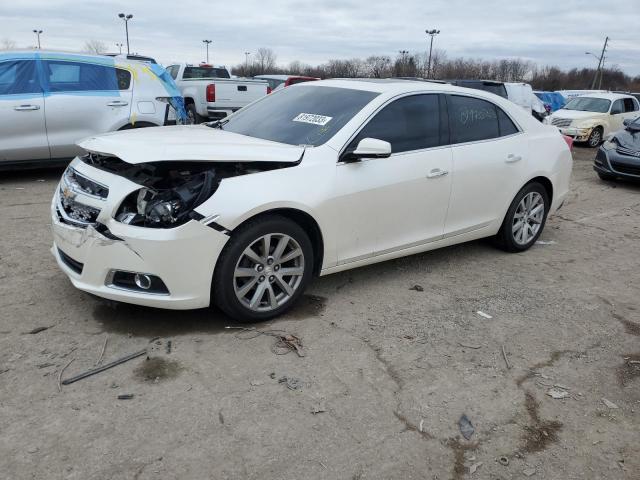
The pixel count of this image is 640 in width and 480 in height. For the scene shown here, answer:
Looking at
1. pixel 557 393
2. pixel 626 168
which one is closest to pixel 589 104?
pixel 626 168

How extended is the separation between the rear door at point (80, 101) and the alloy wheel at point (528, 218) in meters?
5.74

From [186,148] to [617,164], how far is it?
30.2 ft

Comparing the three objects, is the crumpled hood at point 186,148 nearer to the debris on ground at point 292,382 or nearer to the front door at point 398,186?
the front door at point 398,186

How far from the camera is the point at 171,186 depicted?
3555mm

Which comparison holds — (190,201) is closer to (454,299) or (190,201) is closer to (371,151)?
(371,151)

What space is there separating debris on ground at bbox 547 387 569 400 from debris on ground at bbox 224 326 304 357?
1508mm

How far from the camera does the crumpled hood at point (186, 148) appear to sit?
3.48m

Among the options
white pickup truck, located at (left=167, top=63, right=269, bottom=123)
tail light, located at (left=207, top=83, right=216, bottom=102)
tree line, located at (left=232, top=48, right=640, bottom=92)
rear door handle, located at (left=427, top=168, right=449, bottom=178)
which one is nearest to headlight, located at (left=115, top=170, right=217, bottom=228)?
rear door handle, located at (left=427, top=168, right=449, bottom=178)

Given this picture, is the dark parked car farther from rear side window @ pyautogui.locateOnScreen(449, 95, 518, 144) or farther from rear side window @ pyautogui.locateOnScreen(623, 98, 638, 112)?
rear side window @ pyautogui.locateOnScreen(623, 98, 638, 112)

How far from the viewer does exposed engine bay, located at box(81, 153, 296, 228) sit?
11.1ft

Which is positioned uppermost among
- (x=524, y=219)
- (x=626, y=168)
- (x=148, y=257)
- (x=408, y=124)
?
(x=408, y=124)

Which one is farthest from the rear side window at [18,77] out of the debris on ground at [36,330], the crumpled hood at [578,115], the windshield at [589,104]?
the windshield at [589,104]

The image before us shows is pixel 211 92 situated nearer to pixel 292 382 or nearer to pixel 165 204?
pixel 165 204

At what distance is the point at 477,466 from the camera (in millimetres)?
2613
